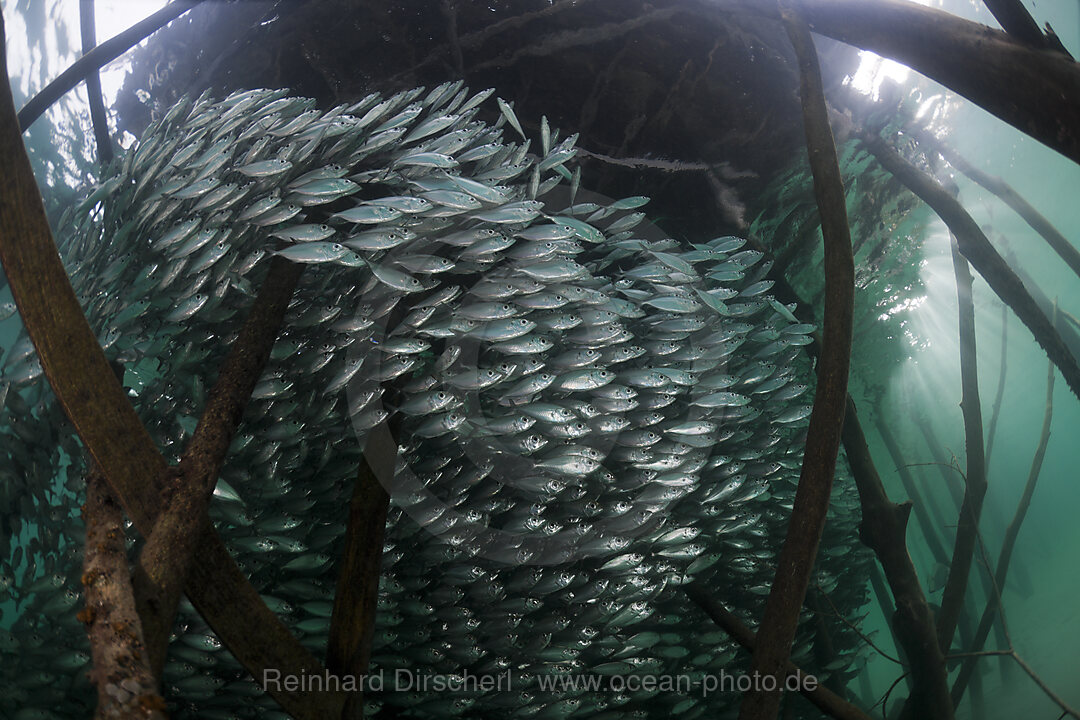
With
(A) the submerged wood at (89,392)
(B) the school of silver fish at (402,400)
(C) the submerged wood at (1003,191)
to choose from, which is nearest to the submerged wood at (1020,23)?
(B) the school of silver fish at (402,400)

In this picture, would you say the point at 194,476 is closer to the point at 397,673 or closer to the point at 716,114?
the point at 397,673

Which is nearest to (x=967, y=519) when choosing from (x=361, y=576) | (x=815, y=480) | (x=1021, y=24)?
(x=815, y=480)

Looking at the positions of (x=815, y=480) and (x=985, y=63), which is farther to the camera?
(x=815, y=480)

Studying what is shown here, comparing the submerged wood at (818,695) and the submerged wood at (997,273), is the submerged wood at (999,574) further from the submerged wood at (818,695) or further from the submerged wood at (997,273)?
the submerged wood at (818,695)

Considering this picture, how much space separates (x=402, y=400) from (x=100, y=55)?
479 centimetres

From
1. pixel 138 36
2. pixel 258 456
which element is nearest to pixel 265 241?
pixel 258 456

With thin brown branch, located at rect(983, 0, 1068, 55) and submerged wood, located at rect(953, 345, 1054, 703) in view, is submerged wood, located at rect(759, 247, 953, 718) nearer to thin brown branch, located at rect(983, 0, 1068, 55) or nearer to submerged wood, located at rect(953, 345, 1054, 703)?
submerged wood, located at rect(953, 345, 1054, 703)

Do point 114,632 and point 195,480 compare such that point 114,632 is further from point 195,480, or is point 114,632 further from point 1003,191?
point 1003,191

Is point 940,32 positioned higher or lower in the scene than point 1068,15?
lower

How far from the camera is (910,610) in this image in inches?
208

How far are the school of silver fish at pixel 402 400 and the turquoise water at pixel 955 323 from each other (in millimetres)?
1720

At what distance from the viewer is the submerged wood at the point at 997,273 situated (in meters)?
5.65

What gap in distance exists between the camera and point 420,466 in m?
4.47

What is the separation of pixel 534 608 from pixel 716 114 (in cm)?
535
